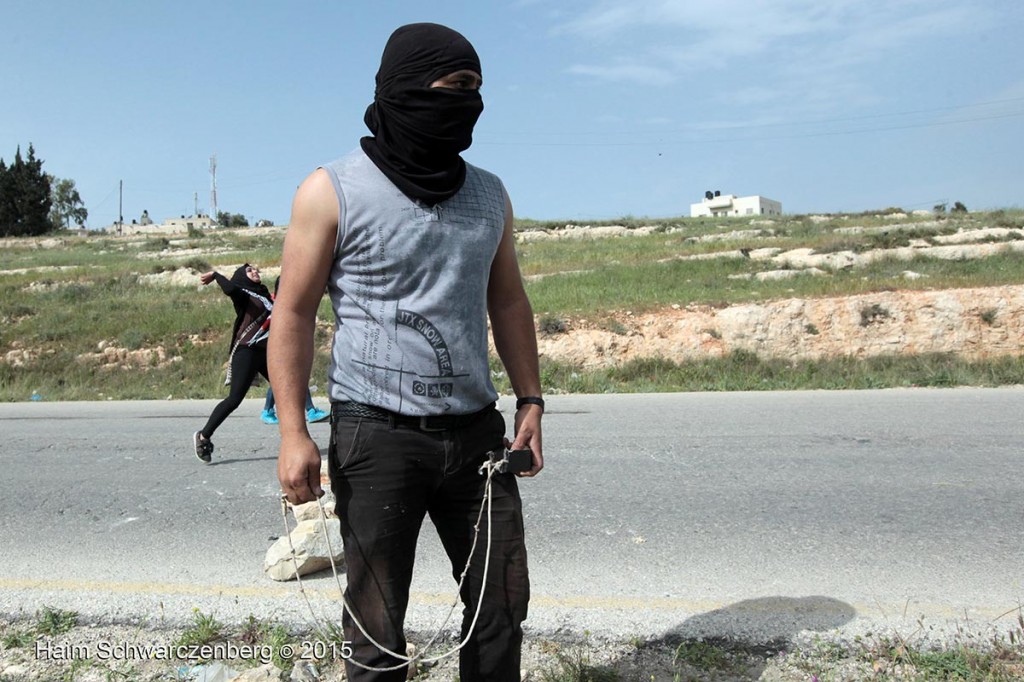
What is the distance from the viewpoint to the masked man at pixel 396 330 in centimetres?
223

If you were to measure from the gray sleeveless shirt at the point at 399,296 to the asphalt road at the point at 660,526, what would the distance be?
174 centimetres

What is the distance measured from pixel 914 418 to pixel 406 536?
7033 millimetres

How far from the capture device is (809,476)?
593 cm

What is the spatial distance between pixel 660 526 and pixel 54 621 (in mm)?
3163

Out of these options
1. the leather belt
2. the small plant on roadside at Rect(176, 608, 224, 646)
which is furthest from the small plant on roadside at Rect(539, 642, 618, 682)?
the small plant on roadside at Rect(176, 608, 224, 646)

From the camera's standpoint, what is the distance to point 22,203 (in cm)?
6788

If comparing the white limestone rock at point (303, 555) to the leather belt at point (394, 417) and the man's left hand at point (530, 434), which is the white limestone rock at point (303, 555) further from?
the leather belt at point (394, 417)

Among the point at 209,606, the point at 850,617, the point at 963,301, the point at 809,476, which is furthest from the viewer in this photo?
the point at 963,301

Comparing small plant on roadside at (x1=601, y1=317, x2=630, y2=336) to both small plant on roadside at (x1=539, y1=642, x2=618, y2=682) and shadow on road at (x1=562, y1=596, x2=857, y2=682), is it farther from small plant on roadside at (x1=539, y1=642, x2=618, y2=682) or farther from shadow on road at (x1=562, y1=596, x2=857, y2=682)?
small plant on roadside at (x1=539, y1=642, x2=618, y2=682)

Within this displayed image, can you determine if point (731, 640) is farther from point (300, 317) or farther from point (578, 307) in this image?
point (578, 307)

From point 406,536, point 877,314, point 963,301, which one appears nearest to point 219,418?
point 406,536

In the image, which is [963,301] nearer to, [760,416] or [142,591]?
[760,416]

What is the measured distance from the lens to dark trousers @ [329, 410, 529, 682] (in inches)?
89.0

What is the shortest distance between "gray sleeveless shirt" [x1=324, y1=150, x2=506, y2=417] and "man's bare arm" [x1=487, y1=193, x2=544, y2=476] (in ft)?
0.90
